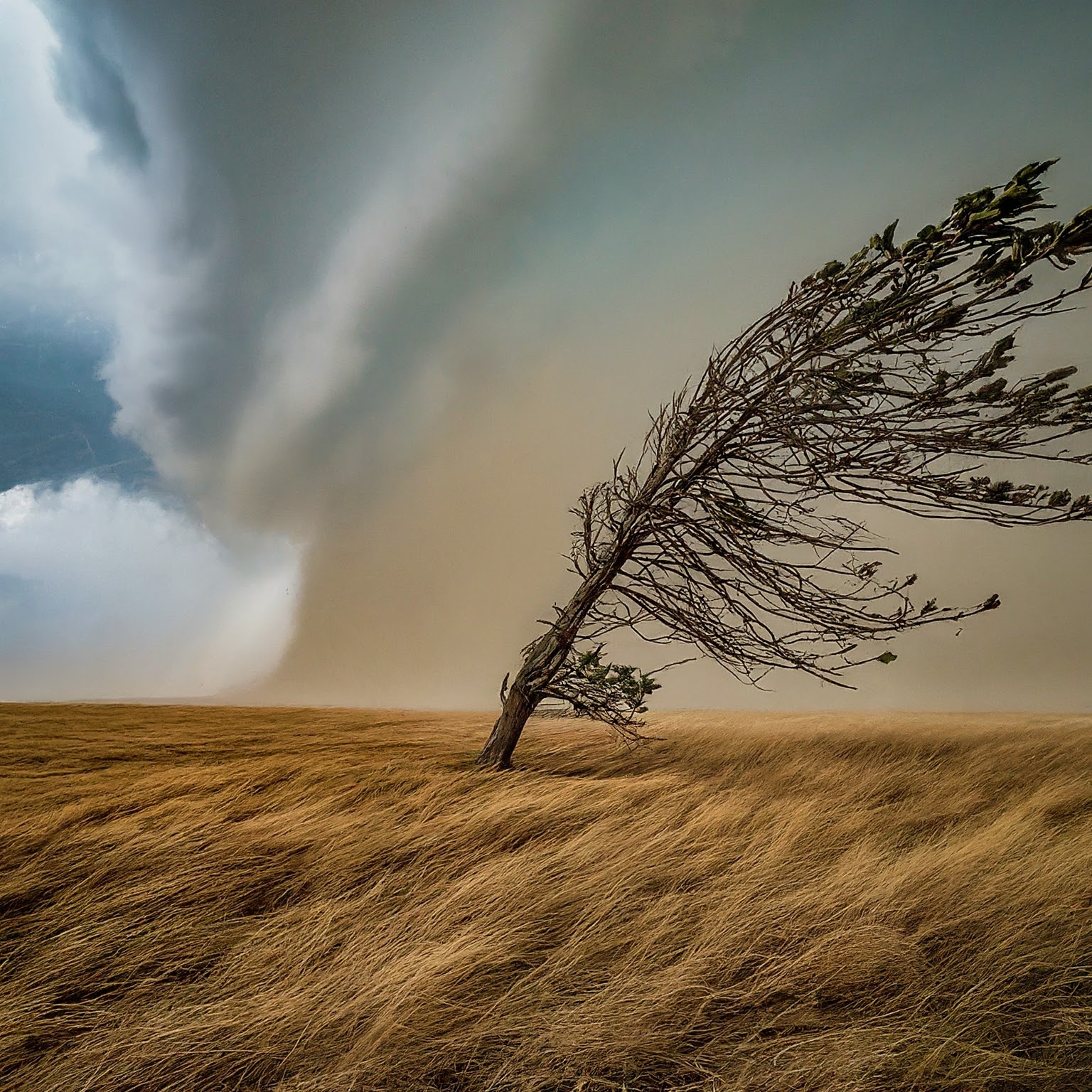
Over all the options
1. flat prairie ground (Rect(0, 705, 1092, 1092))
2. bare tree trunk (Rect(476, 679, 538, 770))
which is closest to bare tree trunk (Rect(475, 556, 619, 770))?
bare tree trunk (Rect(476, 679, 538, 770))

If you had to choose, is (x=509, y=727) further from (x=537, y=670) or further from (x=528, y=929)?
(x=528, y=929)

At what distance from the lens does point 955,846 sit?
222 cm

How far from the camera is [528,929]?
5.56ft

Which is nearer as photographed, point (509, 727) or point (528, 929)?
point (528, 929)

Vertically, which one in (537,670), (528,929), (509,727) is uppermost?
(537,670)

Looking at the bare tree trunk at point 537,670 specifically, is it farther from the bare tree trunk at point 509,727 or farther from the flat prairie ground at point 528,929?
the flat prairie ground at point 528,929

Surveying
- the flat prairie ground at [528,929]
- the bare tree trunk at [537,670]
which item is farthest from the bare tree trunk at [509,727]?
the flat prairie ground at [528,929]

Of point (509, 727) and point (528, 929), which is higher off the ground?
point (509, 727)

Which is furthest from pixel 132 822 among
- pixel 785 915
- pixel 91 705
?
pixel 91 705

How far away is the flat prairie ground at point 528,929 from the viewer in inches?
47.4

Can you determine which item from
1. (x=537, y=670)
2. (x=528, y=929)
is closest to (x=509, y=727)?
(x=537, y=670)

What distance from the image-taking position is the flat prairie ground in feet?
3.95

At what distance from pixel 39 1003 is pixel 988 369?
446 centimetres

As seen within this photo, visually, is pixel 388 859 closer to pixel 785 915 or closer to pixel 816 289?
pixel 785 915
